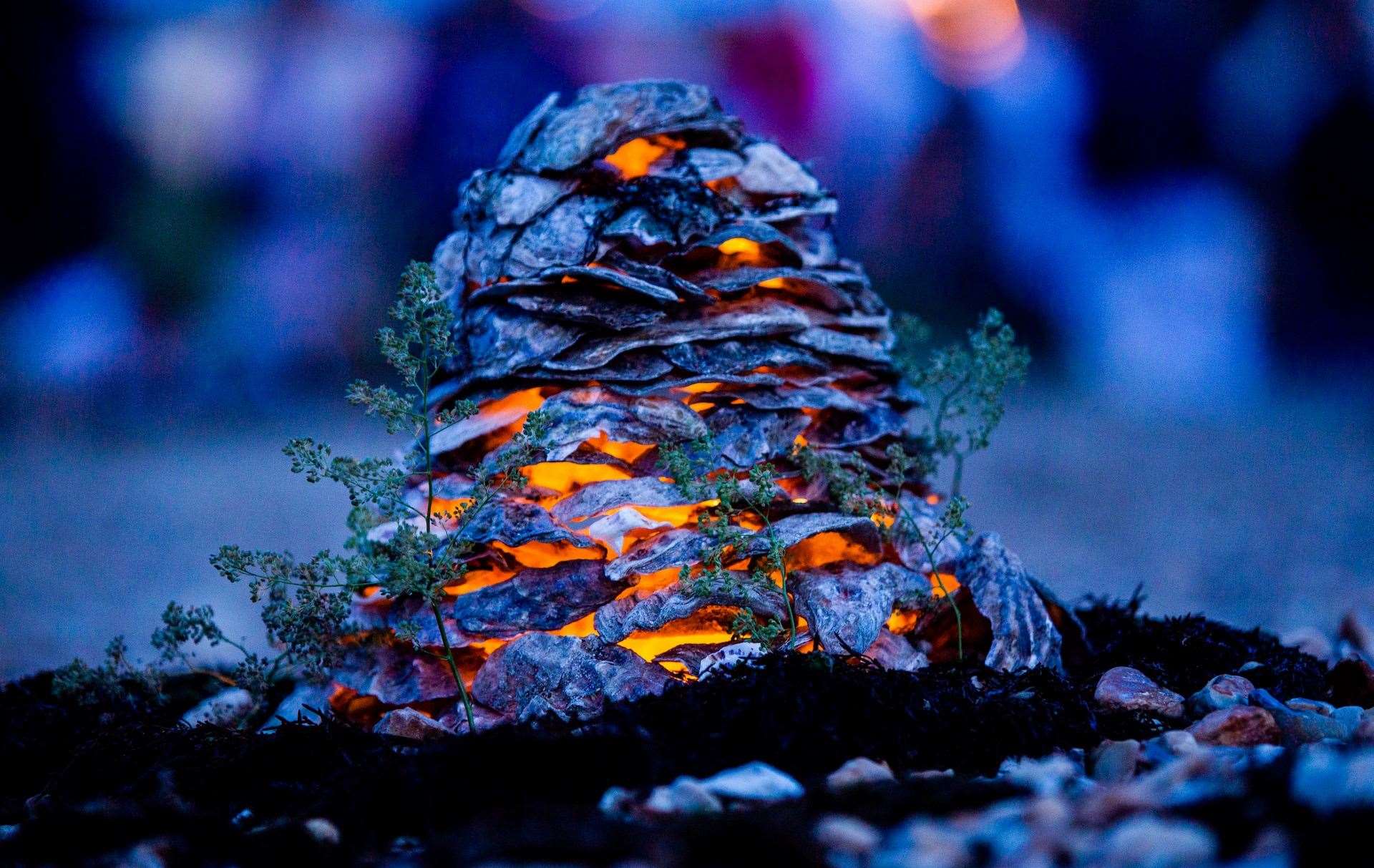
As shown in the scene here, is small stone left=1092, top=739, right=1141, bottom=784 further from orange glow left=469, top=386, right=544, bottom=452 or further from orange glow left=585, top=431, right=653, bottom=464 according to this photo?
orange glow left=469, top=386, right=544, bottom=452

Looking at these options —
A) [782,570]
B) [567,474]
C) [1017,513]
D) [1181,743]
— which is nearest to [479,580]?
[567,474]

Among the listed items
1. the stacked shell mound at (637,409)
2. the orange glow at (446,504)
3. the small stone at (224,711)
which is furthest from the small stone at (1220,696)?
the small stone at (224,711)

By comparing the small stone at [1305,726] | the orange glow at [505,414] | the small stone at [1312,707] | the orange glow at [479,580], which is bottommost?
the small stone at [1305,726]

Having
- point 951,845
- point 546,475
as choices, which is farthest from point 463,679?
point 951,845

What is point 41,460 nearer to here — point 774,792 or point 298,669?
point 298,669

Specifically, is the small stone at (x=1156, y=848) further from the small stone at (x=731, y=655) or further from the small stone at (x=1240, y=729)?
the small stone at (x=731, y=655)

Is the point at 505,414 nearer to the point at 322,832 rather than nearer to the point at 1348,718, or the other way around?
the point at 322,832
